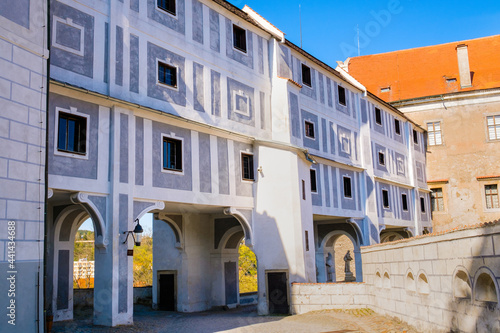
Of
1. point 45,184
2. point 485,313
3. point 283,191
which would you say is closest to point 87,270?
point 283,191


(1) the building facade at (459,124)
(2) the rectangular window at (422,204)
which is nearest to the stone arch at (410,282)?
(1) the building facade at (459,124)

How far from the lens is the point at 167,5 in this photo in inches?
727

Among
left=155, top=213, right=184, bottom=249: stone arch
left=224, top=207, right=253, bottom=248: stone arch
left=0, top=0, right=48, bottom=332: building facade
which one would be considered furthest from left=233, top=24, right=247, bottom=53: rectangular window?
left=0, top=0, right=48, bottom=332: building facade

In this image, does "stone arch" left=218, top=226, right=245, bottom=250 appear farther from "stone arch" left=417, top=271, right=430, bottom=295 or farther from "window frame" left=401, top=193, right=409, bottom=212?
"window frame" left=401, top=193, right=409, bottom=212

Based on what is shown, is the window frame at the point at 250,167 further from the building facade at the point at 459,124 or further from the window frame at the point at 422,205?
the building facade at the point at 459,124

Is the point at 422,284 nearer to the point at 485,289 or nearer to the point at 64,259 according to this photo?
the point at 485,289

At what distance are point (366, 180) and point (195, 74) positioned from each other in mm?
14526

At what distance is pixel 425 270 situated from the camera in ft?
42.2

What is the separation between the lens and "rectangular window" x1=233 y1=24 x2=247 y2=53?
21.5 metres

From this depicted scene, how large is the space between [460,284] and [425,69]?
3461 centimetres

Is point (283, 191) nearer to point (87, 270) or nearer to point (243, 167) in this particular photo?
point (243, 167)

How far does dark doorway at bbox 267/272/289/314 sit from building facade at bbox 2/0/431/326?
54 millimetres

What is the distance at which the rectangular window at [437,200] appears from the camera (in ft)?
129

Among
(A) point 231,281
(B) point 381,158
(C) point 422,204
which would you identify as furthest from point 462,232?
(C) point 422,204
